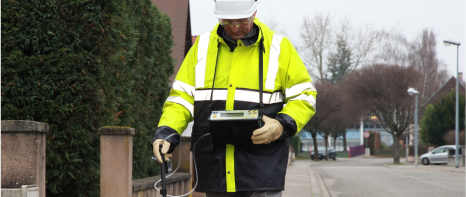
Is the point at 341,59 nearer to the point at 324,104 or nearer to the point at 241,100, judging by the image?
the point at 324,104

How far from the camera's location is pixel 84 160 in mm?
5719

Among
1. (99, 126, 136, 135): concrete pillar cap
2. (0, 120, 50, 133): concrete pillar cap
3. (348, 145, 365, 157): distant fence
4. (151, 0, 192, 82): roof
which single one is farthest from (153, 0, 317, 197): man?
(348, 145, 365, 157): distant fence

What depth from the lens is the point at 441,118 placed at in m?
40.9

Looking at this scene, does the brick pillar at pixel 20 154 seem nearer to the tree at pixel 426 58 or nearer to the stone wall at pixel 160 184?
the stone wall at pixel 160 184

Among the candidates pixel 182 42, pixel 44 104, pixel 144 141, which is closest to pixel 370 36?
pixel 182 42

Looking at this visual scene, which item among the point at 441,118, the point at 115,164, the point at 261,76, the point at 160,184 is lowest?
the point at 160,184

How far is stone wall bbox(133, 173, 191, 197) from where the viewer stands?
18.6 feet

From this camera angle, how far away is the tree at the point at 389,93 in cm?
3462

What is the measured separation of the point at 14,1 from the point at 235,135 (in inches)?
140

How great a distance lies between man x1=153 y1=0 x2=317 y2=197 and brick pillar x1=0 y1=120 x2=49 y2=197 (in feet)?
4.65

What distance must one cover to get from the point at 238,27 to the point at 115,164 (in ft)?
8.92

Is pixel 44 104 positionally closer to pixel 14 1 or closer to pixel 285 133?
pixel 14 1

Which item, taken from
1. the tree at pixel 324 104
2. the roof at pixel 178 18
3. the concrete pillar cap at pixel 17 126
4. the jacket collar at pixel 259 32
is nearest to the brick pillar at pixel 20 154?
the concrete pillar cap at pixel 17 126

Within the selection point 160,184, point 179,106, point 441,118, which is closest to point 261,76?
point 179,106
